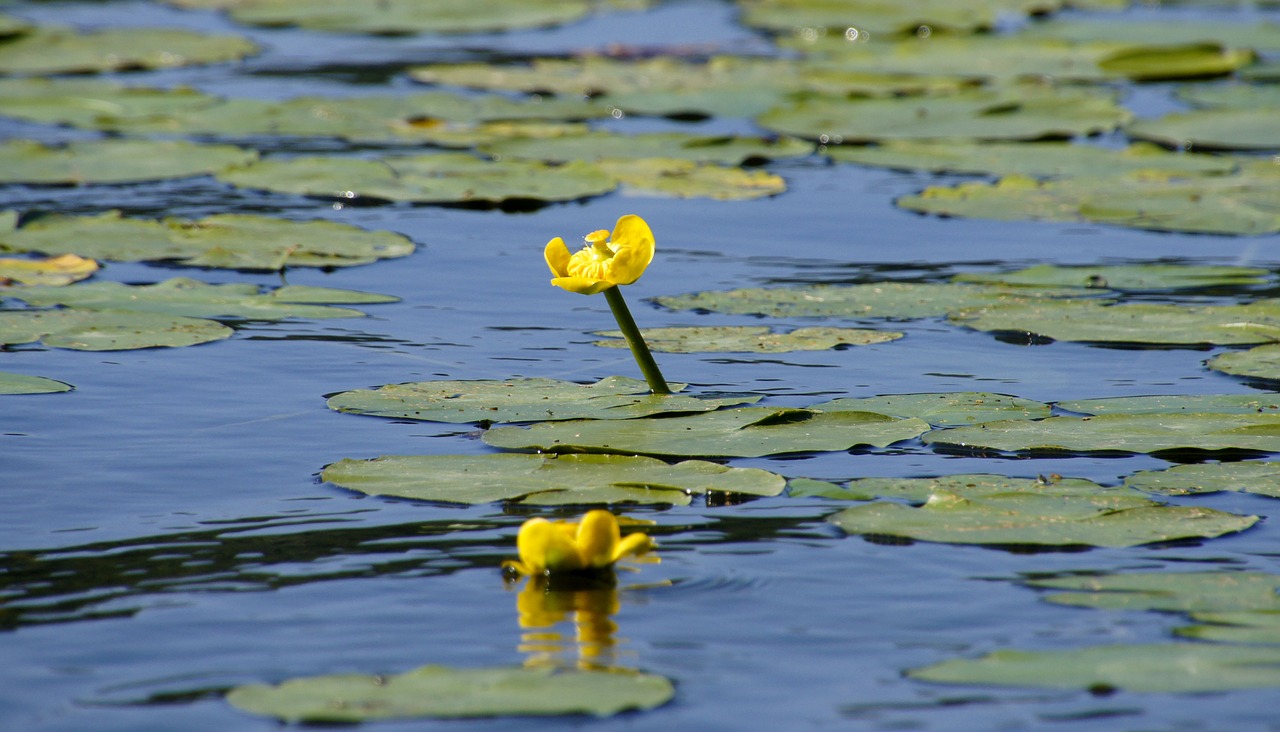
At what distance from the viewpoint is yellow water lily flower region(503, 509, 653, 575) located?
288 centimetres

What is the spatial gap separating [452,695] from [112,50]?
30.5 feet

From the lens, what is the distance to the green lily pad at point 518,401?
3.81m

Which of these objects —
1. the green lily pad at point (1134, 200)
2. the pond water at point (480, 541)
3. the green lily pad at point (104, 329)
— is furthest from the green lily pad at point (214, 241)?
the green lily pad at point (1134, 200)

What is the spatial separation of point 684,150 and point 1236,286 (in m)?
3.02

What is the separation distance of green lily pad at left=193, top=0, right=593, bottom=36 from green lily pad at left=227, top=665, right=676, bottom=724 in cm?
994

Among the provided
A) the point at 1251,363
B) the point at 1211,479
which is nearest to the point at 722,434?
the point at 1211,479

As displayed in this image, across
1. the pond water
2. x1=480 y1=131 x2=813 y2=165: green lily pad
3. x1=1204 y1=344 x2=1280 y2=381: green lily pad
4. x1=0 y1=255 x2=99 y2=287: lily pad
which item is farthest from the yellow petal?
x1=480 y1=131 x2=813 y2=165: green lily pad

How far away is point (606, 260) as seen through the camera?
3.77 m

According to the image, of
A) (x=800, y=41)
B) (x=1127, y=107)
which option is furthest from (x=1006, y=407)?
(x=800, y=41)

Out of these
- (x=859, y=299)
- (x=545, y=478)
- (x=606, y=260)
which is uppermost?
(x=606, y=260)

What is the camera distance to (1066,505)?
3.21 metres

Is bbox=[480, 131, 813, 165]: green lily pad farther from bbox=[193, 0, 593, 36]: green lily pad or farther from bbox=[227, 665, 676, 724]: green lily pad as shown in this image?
bbox=[227, 665, 676, 724]: green lily pad

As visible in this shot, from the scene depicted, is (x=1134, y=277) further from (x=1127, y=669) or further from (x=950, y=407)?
(x=1127, y=669)

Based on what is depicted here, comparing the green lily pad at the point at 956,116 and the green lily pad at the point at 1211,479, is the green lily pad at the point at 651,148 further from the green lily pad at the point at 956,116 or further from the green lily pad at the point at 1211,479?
the green lily pad at the point at 1211,479
